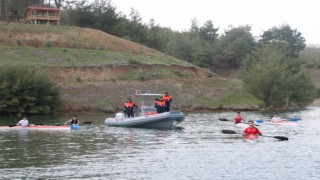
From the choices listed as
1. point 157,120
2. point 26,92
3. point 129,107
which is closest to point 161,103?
point 157,120

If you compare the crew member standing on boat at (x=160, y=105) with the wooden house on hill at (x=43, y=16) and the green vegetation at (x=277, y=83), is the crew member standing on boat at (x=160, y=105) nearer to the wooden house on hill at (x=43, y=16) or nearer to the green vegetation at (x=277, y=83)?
the green vegetation at (x=277, y=83)

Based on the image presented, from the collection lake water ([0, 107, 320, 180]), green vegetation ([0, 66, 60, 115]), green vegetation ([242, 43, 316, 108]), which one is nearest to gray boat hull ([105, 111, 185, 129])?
lake water ([0, 107, 320, 180])

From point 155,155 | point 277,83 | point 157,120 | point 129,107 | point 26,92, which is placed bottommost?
point 155,155

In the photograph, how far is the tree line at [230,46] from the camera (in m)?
84.4

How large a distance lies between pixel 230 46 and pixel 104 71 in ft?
211

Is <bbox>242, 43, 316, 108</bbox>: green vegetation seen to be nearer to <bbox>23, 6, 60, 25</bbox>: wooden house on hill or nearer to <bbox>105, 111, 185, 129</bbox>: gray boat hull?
<bbox>23, 6, 60, 25</bbox>: wooden house on hill

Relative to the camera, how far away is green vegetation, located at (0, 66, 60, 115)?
6450 cm

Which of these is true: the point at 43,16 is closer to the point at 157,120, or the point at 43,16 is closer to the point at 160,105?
the point at 160,105

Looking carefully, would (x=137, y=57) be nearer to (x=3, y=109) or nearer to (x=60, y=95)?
(x=60, y=95)

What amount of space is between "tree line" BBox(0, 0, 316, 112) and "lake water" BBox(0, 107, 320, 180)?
39.8 m

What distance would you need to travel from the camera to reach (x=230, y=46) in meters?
143

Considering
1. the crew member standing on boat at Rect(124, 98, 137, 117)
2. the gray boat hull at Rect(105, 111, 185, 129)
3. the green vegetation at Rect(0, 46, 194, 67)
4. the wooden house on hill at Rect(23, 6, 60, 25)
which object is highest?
the wooden house on hill at Rect(23, 6, 60, 25)

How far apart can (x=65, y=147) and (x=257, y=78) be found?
5294 centimetres

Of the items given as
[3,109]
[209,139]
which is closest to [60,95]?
[3,109]
